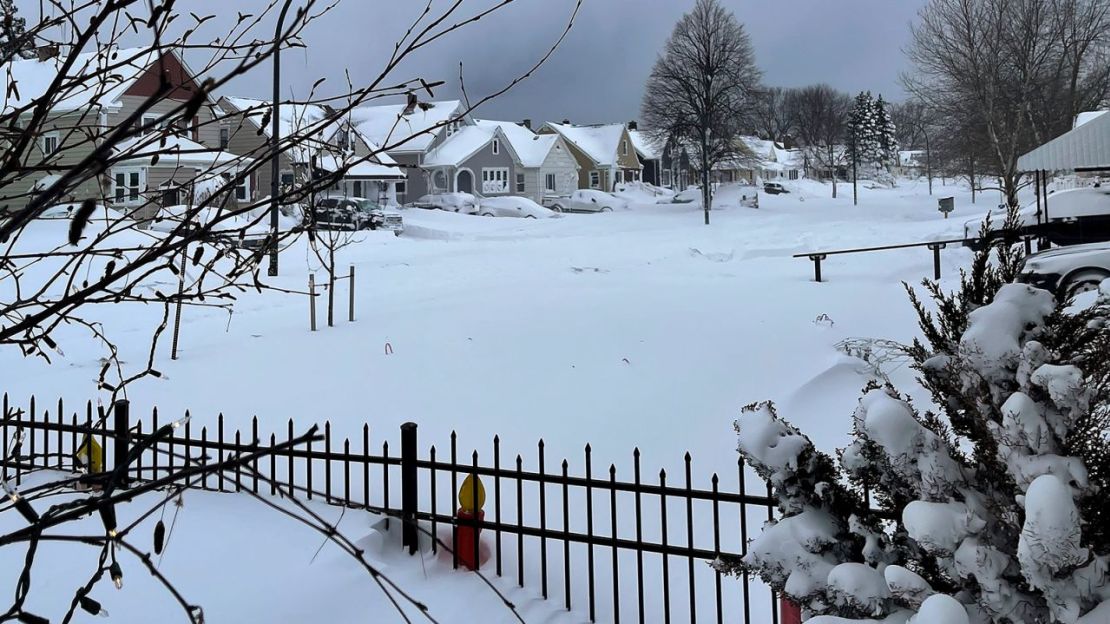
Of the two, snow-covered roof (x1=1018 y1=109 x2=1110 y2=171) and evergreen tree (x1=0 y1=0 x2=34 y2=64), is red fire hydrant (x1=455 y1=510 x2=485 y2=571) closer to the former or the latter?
evergreen tree (x1=0 y1=0 x2=34 y2=64)

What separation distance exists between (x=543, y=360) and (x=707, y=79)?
40847mm

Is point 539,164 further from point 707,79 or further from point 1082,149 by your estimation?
point 1082,149

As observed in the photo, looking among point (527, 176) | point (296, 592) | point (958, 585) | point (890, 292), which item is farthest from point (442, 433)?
point (527, 176)

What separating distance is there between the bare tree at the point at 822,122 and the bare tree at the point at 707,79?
51.3 metres

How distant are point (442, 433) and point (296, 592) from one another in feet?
10.9

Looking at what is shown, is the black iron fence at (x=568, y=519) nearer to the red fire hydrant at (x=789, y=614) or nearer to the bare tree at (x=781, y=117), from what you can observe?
the red fire hydrant at (x=789, y=614)

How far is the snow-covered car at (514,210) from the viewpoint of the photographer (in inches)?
1961

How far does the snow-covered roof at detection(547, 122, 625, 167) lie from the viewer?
2884 inches

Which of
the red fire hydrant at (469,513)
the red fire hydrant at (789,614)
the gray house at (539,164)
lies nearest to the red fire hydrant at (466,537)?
the red fire hydrant at (469,513)

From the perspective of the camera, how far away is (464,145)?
2370 inches

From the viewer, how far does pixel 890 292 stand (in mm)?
16469

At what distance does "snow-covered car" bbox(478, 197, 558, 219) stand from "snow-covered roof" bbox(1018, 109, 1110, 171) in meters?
32.3

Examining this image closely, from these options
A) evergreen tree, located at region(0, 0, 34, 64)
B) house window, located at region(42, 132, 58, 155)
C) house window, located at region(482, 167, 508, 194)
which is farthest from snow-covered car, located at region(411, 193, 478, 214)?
evergreen tree, located at region(0, 0, 34, 64)

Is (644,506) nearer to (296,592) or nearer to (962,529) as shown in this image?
(296,592)
